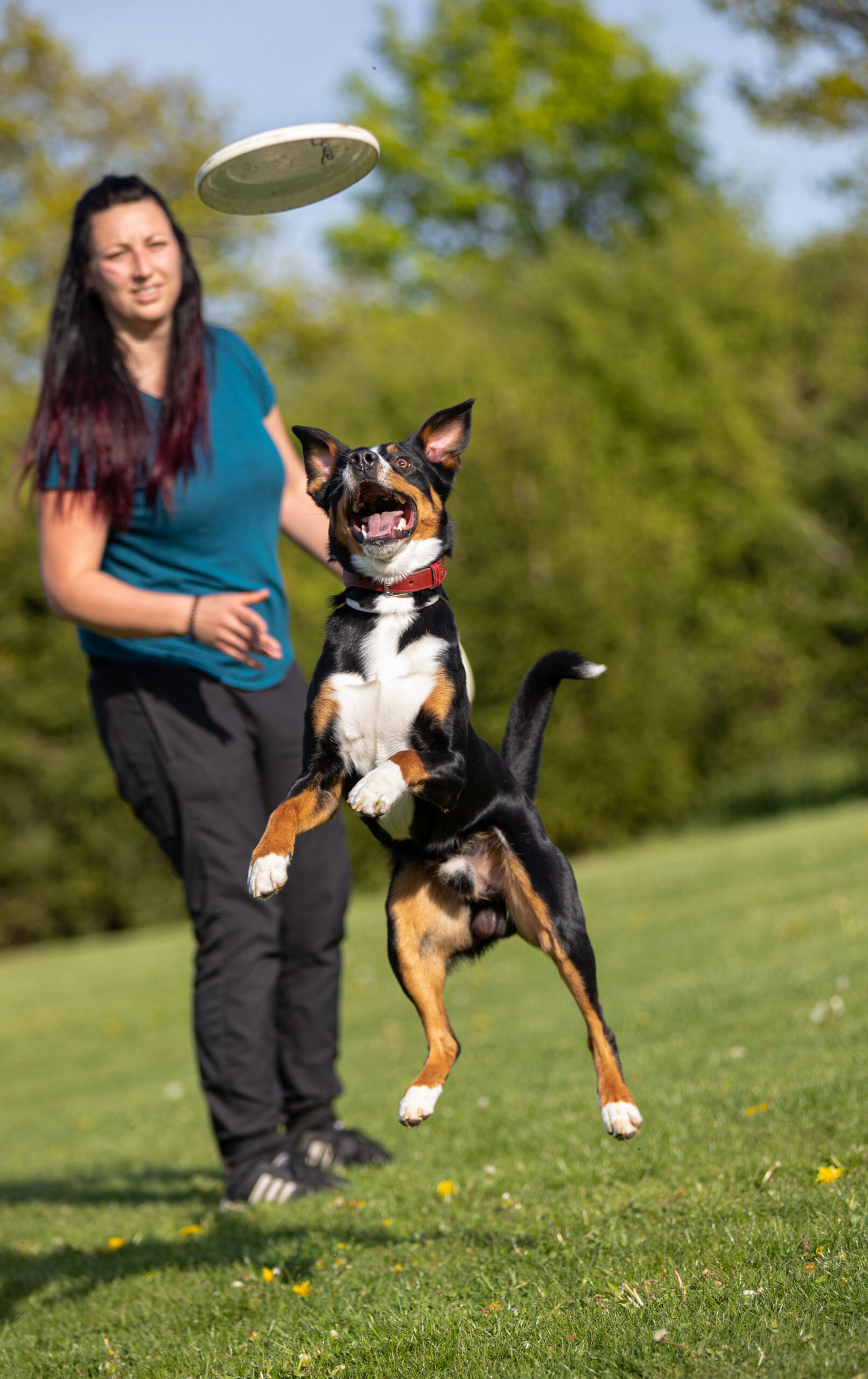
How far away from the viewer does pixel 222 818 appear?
472cm

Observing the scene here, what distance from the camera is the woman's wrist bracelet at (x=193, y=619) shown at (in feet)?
12.7

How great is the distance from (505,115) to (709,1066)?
3573cm

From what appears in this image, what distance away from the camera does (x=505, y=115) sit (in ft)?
122

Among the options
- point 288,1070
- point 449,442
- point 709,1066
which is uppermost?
point 449,442

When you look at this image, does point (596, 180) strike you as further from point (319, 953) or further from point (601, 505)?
point (319, 953)

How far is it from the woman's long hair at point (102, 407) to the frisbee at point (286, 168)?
100 centimetres

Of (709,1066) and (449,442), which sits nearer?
(449,442)

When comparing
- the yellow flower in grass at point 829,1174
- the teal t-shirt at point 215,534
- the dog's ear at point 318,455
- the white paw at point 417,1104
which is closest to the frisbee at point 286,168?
the dog's ear at point 318,455

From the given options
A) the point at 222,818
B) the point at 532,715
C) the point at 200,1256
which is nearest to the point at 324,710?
the point at 532,715

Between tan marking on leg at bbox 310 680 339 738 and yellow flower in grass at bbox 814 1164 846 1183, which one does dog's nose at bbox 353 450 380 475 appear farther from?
yellow flower in grass at bbox 814 1164 846 1183

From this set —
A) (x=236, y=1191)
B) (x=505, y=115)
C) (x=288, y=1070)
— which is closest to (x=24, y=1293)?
(x=236, y=1191)

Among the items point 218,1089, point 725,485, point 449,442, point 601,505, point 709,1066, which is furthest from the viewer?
point 725,485

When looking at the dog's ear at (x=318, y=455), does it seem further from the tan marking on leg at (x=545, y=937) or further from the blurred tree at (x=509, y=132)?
the blurred tree at (x=509, y=132)

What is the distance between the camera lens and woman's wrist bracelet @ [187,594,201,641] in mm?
3861
